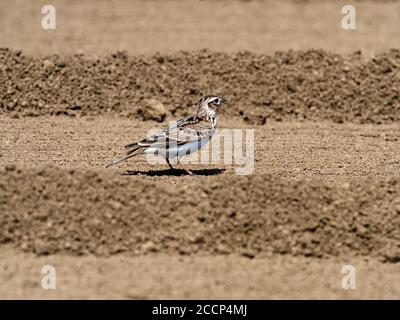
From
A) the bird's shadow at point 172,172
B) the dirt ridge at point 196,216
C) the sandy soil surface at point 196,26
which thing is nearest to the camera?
the dirt ridge at point 196,216

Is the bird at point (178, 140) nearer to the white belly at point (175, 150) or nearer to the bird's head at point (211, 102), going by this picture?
the white belly at point (175, 150)

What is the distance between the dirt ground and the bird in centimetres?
37

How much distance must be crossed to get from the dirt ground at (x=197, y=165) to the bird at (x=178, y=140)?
0.37m

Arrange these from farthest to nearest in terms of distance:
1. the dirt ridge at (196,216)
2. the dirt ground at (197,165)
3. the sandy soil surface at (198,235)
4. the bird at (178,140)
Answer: the bird at (178,140) → the dirt ridge at (196,216) → the dirt ground at (197,165) → the sandy soil surface at (198,235)

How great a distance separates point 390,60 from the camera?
17.0 meters

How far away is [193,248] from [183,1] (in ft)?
51.9

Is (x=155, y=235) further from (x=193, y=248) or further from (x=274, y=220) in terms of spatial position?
(x=274, y=220)

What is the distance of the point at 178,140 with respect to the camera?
1271cm


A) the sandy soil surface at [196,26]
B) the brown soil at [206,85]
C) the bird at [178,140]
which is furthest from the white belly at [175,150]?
the sandy soil surface at [196,26]

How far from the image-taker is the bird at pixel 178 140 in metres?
12.6

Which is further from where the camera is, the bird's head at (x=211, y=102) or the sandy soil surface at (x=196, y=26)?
the sandy soil surface at (x=196, y=26)

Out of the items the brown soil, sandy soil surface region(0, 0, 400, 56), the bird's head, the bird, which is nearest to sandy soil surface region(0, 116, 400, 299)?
the bird

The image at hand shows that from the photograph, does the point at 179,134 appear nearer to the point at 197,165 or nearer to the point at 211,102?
the point at 211,102
